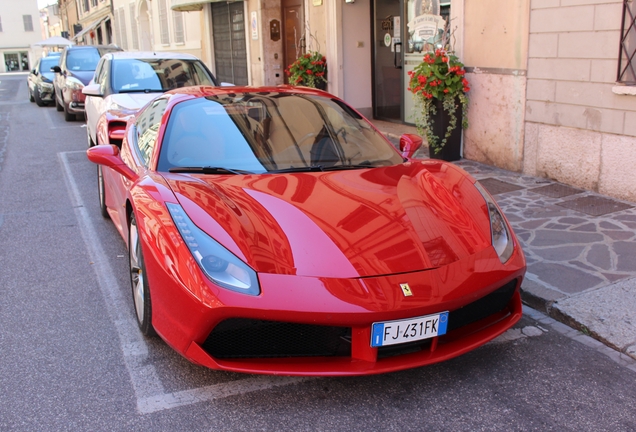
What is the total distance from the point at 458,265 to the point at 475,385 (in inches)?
23.7

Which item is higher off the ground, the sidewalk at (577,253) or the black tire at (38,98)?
the black tire at (38,98)

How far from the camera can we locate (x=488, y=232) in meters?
3.24

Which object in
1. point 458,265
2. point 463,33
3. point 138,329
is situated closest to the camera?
point 458,265

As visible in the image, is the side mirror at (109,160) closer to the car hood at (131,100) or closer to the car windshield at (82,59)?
the car hood at (131,100)

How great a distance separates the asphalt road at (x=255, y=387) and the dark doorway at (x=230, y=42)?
1288 cm

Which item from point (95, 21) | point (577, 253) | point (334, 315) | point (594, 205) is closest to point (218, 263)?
point (334, 315)

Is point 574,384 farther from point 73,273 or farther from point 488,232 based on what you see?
point 73,273

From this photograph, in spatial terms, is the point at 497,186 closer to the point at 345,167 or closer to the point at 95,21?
the point at 345,167

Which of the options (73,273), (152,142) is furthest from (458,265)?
(73,273)

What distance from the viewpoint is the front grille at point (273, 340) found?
2.71 metres

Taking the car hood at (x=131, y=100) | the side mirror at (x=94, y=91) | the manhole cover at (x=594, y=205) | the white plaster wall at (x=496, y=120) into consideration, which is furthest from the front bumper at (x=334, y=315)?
the side mirror at (x=94, y=91)

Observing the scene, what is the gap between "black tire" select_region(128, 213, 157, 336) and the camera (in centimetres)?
328

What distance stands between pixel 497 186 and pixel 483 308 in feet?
13.1

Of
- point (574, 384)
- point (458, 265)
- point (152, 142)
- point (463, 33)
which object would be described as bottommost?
point (574, 384)
